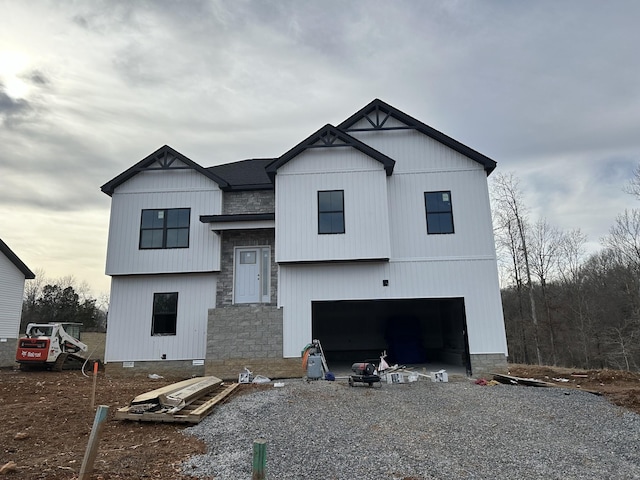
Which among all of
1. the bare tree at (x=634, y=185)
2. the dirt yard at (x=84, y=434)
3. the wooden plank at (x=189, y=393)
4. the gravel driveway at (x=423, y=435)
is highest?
the bare tree at (x=634, y=185)

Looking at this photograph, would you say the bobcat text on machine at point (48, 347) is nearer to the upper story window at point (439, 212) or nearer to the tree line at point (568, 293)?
the upper story window at point (439, 212)

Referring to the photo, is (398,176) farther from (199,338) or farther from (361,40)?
(199,338)

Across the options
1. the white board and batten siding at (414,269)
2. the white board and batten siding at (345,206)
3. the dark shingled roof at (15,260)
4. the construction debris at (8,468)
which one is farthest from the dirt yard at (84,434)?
the dark shingled roof at (15,260)

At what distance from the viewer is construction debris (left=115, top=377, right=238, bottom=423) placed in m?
7.05

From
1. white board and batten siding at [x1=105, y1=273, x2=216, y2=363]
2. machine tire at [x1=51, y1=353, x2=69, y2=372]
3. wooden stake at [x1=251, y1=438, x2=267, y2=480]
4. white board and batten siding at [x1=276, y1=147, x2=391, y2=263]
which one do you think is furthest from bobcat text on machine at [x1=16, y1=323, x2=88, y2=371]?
wooden stake at [x1=251, y1=438, x2=267, y2=480]

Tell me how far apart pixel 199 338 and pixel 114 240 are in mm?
4838

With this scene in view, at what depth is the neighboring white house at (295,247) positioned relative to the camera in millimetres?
12758

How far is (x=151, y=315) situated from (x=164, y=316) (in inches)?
18.3

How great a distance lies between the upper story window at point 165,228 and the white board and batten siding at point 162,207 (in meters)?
0.17

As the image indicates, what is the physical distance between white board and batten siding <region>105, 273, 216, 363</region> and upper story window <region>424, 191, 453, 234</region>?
26.4 ft

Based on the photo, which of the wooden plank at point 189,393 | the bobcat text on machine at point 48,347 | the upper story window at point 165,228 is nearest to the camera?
the wooden plank at point 189,393

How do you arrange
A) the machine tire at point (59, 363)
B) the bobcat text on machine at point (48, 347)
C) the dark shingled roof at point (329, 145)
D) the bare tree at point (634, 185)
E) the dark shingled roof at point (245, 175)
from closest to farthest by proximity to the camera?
the dark shingled roof at point (329, 145)
the dark shingled roof at point (245, 175)
the bobcat text on machine at point (48, 347)
the machine tire at point (59, 363)
the bare tree at point (634, 185)

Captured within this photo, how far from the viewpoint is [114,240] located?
14469 mm

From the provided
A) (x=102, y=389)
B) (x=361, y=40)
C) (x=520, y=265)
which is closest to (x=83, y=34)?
(x=361, y=40)
